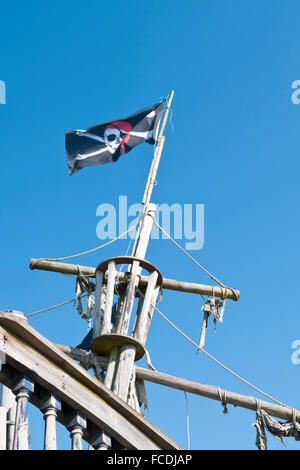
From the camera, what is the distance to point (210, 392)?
46.4 feet

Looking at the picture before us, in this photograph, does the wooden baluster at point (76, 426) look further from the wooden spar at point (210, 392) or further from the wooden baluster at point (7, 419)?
the wooden spar at point (210, 392)

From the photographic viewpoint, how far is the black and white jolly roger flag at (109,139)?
1591cm

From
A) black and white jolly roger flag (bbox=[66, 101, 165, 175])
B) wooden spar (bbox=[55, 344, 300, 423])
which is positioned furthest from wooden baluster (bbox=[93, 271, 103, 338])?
black and white jolly roger flag (bbox=[66, 101, 165, 175])

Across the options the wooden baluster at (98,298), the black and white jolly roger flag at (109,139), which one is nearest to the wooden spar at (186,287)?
the wooden baluster at (98,298)

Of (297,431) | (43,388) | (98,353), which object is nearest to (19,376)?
(43,388)

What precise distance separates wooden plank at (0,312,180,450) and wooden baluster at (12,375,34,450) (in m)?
0.12

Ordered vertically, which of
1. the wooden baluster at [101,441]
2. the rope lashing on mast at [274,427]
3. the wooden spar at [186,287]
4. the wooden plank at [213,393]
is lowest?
the wooden baluster at [101,441]

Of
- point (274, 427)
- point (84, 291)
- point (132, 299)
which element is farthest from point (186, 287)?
point (274, 427)

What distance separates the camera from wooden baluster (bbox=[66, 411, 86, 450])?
6.58 m

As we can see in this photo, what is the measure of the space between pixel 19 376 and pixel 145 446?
1.15m

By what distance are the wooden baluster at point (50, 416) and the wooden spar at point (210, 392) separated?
7.48 meters

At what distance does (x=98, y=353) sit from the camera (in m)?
13.7

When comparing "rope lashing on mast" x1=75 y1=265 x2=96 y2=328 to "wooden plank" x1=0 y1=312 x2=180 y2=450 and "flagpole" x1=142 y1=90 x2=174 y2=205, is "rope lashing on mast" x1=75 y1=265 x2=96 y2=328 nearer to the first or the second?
"flagpole" x1=142 y1=90 x2=174 y2=205
